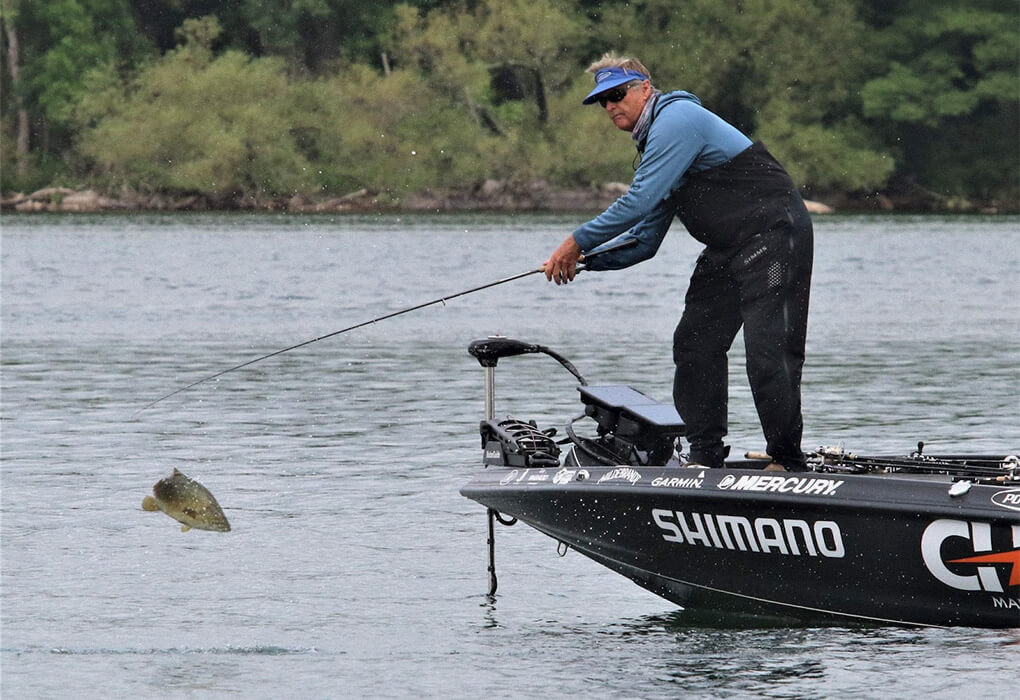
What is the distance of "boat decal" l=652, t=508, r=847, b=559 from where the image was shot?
660 centimetres

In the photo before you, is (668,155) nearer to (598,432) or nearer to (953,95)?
(598,432)

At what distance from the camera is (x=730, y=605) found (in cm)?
711

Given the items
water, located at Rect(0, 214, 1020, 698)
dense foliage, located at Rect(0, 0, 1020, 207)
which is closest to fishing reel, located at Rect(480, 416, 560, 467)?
water, located at Rect(0, 214, 1020, 698)

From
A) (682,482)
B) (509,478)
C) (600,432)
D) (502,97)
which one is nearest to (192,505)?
(509,478)

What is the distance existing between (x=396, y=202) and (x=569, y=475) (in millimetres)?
67743

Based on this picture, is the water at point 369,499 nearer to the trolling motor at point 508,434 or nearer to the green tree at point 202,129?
the trolling motor at point 508,434

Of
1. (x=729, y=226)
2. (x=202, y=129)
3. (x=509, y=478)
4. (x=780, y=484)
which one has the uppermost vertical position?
(x=202, y=129)

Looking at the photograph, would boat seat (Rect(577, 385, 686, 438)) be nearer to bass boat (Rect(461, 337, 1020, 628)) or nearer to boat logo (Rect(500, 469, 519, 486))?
bass boat (Rect(461, 337, 1020, 628))

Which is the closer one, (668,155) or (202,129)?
(668,155)

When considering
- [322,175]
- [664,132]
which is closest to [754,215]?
[664,132]

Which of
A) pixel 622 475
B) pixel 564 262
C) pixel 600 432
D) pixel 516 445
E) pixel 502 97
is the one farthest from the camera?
pixel 502 97

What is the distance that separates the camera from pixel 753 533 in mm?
6766

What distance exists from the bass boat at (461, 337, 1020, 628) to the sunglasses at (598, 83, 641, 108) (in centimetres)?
115

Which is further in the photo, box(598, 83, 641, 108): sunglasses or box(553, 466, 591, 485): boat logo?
box(553, 466, 591, 485): boat logo
